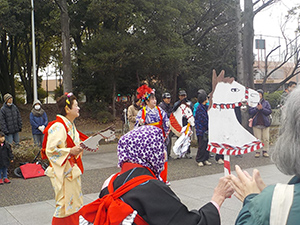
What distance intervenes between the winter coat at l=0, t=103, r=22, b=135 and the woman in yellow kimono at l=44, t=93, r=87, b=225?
275 inches

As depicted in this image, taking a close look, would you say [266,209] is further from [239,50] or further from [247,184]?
[239,50]

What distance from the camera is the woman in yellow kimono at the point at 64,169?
4.00 metres

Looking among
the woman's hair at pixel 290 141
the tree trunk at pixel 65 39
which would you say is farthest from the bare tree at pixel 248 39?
the woman's hair at pixel 290 141

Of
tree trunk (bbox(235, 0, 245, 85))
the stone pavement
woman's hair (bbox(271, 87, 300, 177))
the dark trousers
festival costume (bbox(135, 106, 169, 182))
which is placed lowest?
the stone pavement

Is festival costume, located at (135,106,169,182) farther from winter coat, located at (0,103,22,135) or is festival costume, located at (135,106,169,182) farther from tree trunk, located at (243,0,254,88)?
tree trunk, located at (243,0,254,88)

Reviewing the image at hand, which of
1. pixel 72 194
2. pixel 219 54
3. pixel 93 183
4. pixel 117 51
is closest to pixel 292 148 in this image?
pixel 72 194

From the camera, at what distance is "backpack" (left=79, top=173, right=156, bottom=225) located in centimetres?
208

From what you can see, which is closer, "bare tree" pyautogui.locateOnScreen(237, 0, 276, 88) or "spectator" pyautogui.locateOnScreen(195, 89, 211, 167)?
"spectator" pyautogui.locateOnScreen(195, 89, 211, 167)

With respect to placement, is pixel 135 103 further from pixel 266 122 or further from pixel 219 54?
pixel 219 54

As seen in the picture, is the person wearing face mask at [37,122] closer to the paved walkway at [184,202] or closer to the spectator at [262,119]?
the paved walkway at [184,202]

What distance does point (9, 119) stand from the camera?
34.7ft

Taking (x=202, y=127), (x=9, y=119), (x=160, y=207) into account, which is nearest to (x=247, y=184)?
(x=160, y=207)

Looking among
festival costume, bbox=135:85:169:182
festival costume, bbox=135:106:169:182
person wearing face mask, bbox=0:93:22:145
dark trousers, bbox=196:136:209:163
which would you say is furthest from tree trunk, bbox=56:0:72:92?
festival costume, bbox=135:106:169:182

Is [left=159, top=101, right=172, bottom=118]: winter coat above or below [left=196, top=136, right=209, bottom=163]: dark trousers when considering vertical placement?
above
